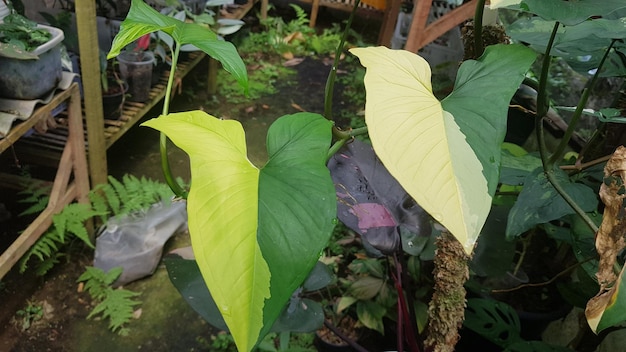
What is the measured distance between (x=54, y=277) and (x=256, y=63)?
2.10 metres

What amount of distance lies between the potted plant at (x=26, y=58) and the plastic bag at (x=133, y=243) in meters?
0.53

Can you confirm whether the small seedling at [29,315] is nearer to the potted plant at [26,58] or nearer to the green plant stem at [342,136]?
the potted plant at [26,58]

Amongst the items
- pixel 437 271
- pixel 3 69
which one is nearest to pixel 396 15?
pixel 3 69

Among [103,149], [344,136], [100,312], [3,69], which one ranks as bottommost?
[100,312]

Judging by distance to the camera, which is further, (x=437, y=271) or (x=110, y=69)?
(x=110, y=69)

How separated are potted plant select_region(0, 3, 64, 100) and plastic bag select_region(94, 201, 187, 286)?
527 mm

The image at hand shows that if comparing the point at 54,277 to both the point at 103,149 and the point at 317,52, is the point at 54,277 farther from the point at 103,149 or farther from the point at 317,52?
the point at 317,52

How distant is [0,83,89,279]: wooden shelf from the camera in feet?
4.51

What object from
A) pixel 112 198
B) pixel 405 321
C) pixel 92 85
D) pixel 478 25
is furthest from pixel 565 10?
pixel 112 198

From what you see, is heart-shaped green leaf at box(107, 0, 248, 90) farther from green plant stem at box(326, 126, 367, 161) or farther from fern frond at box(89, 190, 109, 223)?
fern frond at box(89, 190, 109, 223)

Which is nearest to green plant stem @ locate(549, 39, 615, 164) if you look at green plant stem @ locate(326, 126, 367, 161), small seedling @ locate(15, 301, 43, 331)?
green plant stem @ locate(326, 126, 367, 161)

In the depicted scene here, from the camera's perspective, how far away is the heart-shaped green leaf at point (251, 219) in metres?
0.45

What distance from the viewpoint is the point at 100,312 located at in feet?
5.20

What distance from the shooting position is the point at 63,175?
1.56 meters
